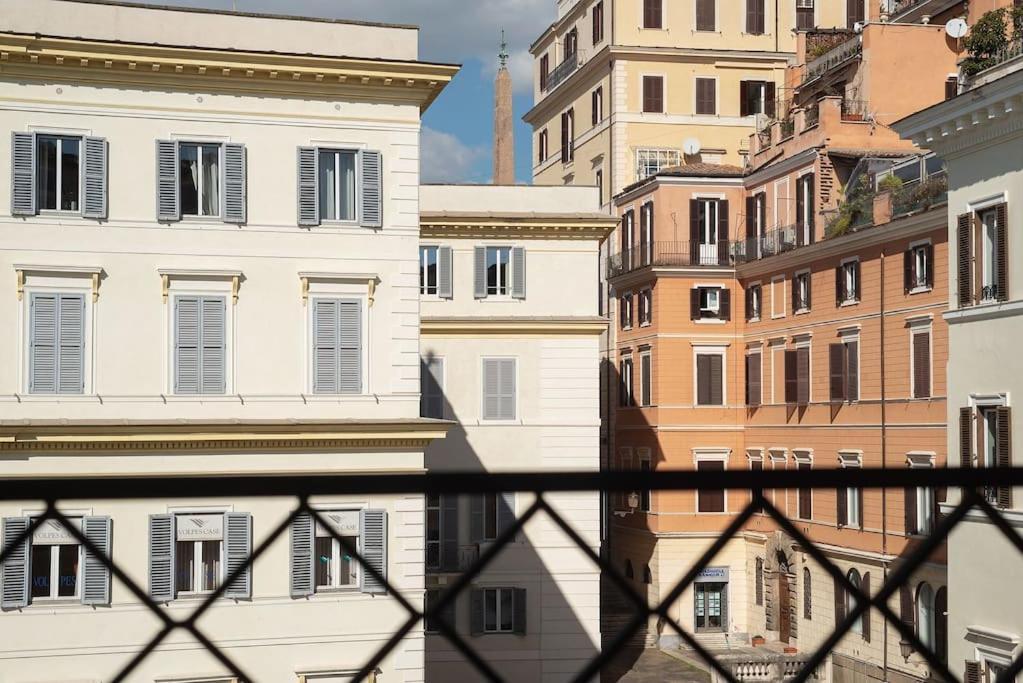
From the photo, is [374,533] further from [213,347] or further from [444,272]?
[444,272]

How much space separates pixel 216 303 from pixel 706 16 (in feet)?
139

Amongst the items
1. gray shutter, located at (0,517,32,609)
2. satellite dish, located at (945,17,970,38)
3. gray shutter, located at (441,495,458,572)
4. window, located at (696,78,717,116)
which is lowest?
gray shutter, located at (441,495,458,572)

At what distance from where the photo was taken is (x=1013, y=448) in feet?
91.4

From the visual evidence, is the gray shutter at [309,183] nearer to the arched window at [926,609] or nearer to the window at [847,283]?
the arched window at [926,609]

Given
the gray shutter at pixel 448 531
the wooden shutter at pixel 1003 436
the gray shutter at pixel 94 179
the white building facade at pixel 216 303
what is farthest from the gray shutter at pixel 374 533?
the gray shutter at pixel 448 531

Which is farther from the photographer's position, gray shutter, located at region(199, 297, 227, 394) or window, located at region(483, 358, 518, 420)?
window, located at region(483, 358, 518, 420)

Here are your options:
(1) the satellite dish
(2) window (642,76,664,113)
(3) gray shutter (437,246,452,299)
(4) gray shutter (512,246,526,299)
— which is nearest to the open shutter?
(4) gray shutter (512,246,526,299)

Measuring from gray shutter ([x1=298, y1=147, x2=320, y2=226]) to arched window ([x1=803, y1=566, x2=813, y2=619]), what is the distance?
2746 centimetres

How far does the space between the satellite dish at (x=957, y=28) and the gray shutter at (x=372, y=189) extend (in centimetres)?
2578

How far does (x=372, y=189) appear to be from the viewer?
2806 cm

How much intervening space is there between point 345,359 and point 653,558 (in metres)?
30.6

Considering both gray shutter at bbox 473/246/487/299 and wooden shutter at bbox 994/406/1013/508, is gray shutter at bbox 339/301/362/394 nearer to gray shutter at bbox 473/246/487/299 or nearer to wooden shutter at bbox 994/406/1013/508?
wooden shutter at bbox 994/406/1013/508

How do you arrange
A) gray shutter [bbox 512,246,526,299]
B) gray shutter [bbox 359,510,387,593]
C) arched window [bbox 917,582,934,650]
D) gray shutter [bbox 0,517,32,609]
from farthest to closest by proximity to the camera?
gray shutter [bbox 512,246,526,299] → arched window [bbox 917,582,934,650] → gray shutter [bbox 359,510,387,593] → gray shutter [bbox 0,517,32,609]

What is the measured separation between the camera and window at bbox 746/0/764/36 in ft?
213
